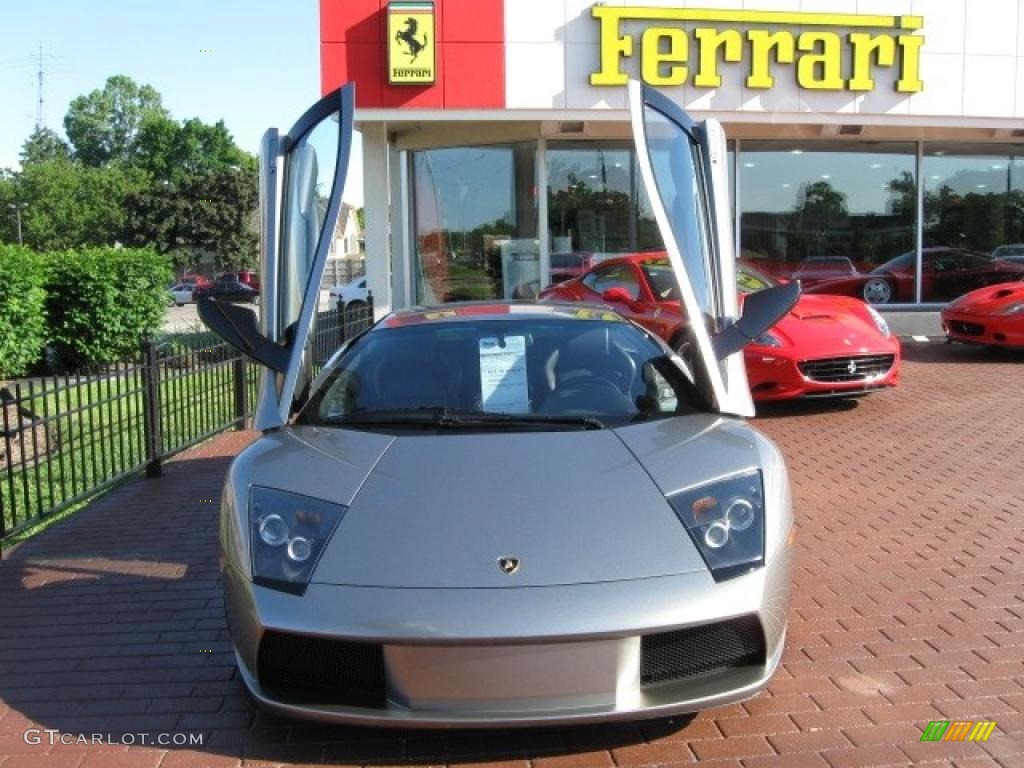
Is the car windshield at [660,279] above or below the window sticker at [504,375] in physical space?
above

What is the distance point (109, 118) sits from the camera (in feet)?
327

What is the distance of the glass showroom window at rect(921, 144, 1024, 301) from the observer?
1596 centimetres

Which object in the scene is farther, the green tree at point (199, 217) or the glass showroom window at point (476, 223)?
the green tree at point (199, 217)

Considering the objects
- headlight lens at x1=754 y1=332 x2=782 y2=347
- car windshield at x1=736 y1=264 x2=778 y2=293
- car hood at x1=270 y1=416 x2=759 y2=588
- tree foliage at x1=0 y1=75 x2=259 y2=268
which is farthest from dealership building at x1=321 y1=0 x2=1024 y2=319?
tree foliage at x1=0 y1=75 x2=259 y2=268

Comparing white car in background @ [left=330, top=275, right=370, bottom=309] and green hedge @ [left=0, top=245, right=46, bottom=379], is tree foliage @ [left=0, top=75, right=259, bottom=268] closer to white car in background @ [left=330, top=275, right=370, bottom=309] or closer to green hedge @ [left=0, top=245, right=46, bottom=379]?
white car in background @ [left=330, top=275, right=370, bottom=309]

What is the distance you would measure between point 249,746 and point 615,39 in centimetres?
1192

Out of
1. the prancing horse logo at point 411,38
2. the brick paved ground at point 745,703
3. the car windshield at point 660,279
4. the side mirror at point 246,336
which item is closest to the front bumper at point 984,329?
the car windshield at point 660,279

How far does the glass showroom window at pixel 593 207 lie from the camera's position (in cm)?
1511

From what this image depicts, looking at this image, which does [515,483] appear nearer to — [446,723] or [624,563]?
[624,563]

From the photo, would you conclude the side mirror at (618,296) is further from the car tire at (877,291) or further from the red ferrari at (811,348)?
the car tire at (877,291)

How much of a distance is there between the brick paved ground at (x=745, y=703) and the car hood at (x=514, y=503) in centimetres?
64

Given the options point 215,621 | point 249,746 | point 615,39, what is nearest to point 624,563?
point 249,746

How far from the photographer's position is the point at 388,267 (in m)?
14.3

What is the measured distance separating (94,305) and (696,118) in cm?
961
